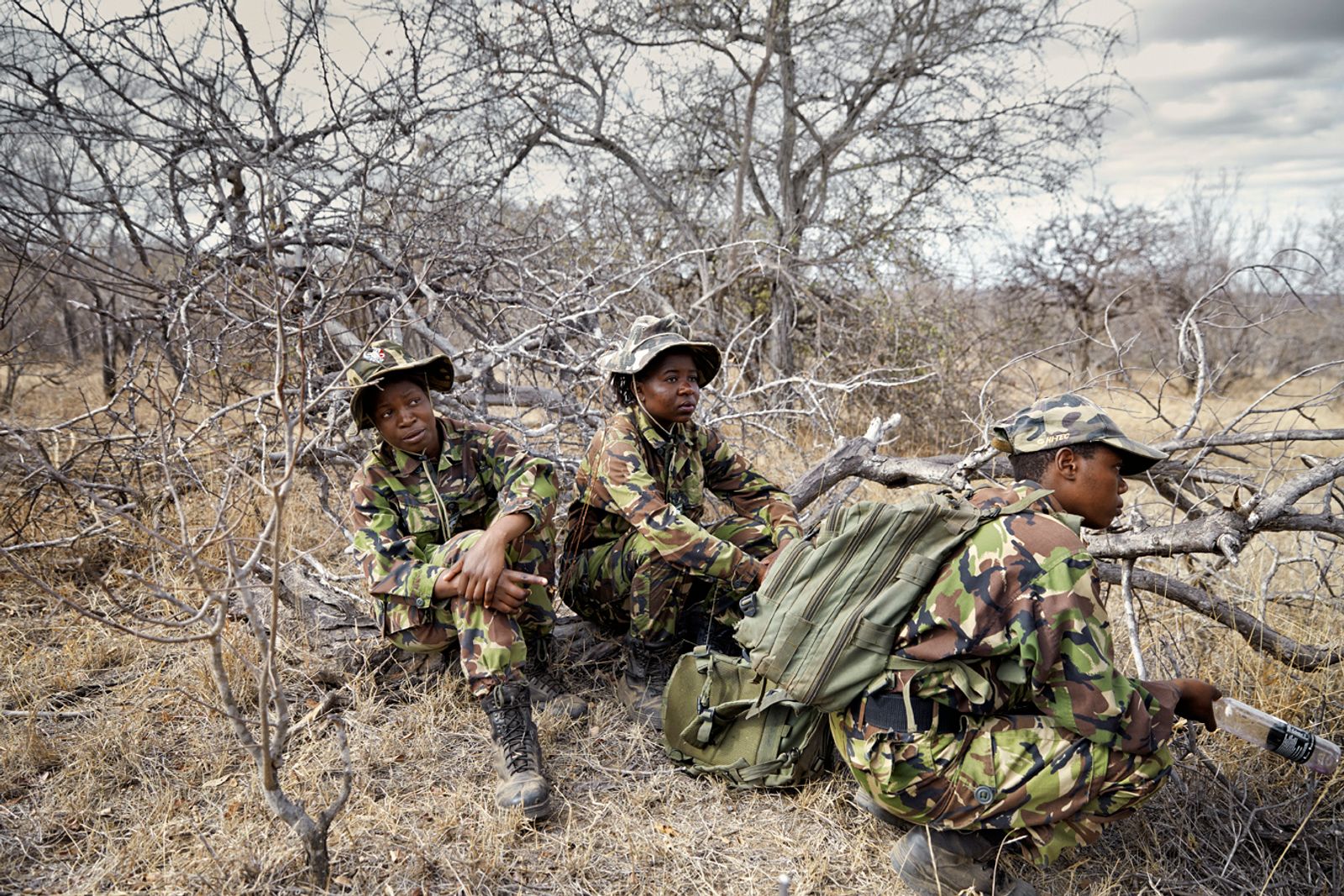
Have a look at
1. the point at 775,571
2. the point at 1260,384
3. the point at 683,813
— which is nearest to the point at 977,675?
the point at 775,571

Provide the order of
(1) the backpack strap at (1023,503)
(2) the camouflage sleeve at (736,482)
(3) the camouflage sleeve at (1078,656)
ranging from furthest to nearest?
(2) the camouflage sleeve at (736,482), (1) the backpack strap at (1023,503), (3) the camouflage sleeve at (1078,656)

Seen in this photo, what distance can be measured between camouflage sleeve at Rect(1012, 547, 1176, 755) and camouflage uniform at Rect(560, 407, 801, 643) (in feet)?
3.60

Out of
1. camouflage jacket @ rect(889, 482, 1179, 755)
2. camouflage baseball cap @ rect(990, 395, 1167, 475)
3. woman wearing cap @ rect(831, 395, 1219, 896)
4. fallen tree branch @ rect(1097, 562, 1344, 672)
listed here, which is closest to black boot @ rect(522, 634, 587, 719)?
woman wearing cap @ rect(831, 395, 1219, 896)

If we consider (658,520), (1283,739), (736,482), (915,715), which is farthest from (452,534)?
(1283,739)

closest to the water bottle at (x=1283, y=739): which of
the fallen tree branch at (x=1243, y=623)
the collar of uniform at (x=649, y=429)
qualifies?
the fallen tree branch at (x=1243, y=623)

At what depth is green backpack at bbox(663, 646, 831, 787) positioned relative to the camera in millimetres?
2512

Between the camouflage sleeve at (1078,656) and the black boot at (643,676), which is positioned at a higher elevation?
the camouflage sleeve at (1078,656)

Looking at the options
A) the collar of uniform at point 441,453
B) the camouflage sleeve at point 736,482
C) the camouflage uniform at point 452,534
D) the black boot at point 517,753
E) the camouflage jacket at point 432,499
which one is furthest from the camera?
the camouflage sleeve at point 736,482

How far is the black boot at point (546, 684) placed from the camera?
9.61ft

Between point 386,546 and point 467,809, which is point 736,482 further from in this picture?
point 467,809

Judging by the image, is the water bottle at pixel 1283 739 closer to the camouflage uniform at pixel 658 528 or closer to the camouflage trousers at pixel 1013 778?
the camouflage trousers at pixel 1013 778

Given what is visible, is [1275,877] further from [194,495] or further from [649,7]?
[649,7]

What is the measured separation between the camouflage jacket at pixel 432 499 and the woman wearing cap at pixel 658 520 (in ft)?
0.96

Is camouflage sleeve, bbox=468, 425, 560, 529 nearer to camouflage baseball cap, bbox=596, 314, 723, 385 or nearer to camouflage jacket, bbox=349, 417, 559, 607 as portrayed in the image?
camouflage jacket, bbox=349, 417, 559, 607
